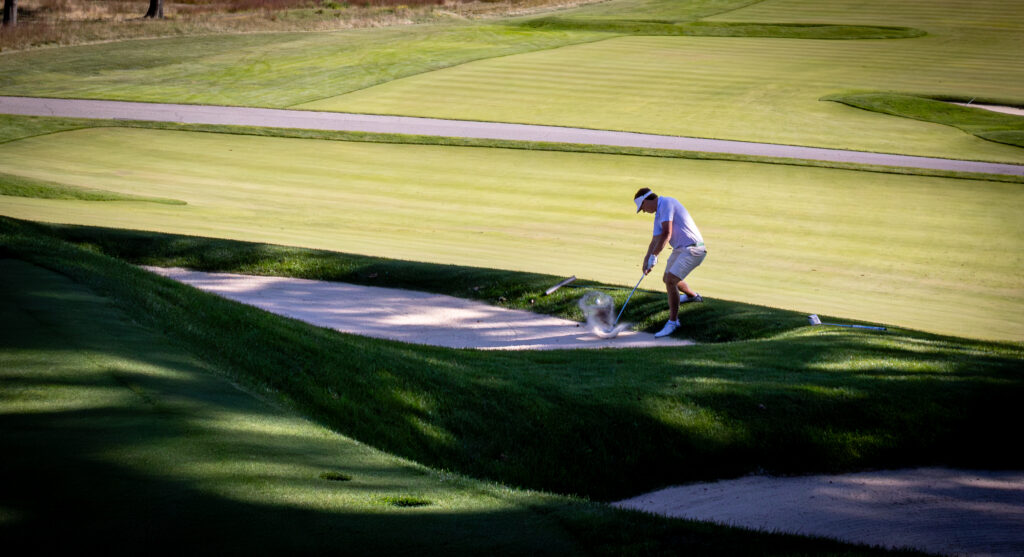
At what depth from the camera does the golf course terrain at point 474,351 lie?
4.42m

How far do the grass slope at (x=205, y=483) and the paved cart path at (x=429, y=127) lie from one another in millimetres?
23429

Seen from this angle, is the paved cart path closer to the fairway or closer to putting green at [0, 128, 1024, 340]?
putting green at [0, 128, 1024, 340]

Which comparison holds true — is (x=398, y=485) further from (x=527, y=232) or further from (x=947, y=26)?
(x=947, y=26)

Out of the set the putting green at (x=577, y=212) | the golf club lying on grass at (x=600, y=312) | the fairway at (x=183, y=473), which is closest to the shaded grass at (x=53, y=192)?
the putting green at (x=577, y=212)

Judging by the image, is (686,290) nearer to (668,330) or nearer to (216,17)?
(668,330)

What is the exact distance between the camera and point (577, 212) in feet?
61.2

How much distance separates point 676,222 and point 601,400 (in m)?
4.15

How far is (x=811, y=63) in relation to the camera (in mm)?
44406

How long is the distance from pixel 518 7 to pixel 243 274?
5103cm

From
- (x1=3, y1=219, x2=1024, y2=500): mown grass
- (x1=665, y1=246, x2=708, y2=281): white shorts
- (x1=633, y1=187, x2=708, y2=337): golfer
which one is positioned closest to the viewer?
(x1=3, y1=219, x2=1024, y2=500): mown grass

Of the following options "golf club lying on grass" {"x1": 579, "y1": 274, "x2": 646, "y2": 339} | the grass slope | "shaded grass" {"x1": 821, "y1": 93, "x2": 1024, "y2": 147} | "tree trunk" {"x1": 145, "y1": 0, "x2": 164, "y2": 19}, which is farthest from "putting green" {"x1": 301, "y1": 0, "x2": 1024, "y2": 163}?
the grass slope

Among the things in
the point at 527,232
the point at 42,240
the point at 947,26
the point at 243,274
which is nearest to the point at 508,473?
the point at 42,240

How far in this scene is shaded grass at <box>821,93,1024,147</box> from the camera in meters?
32.6

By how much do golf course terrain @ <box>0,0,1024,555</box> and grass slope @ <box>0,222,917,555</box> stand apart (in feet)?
0.06
